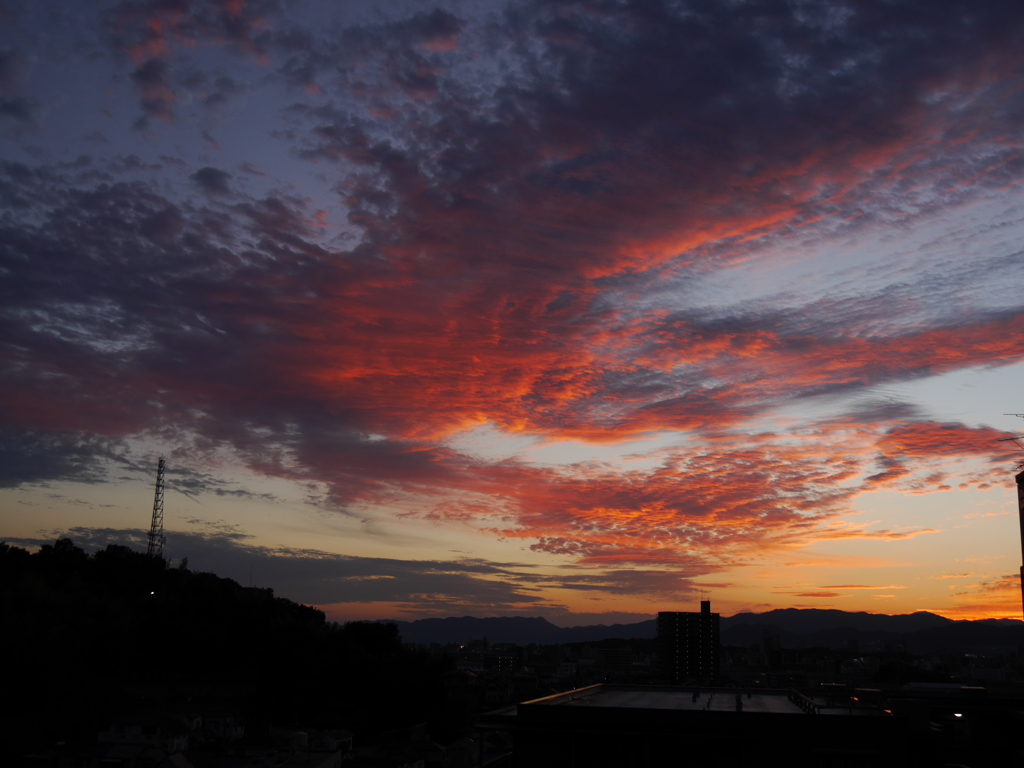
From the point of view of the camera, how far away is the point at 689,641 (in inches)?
6329

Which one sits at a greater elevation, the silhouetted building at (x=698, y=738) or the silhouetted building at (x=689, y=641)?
the silhouetted building at (x=698, y=738)

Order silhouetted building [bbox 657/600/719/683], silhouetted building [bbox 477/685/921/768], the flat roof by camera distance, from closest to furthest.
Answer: silhouetted building [bbox 477/685/921/768] < the flat roof < silhouetted building [bbox 657/600/719/683]

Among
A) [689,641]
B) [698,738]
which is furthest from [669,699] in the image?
[689,641]

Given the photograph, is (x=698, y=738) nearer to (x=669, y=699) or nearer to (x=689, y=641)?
(x=669, y=699)

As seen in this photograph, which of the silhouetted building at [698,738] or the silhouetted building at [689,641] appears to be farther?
the silhouetted building at [689,641]

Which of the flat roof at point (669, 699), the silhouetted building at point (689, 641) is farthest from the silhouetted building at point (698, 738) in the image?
the silhouetted building at point (689, 641)

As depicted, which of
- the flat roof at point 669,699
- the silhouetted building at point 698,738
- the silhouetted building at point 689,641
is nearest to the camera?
the silhouetted building at point 698,738

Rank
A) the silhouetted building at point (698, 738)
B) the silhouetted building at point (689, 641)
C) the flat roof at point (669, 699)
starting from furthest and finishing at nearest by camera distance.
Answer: the silhouetted building at point (689, 641), the flat roof at point (669, 699), the silhouetted building at point (698, 738)

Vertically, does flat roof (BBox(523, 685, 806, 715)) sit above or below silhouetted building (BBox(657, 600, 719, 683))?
above

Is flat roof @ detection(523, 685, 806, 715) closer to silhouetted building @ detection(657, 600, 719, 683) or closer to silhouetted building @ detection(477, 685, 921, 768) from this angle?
silhouetted building @ detection(477, 685, 921, 768)

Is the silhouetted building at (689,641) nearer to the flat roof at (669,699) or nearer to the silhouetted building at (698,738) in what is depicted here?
the flat roof at (669,699)

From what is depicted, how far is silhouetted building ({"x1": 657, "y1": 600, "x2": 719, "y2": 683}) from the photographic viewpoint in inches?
6102

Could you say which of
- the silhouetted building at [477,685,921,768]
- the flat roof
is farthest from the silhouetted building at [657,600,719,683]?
the silhouetted building at [477,685,921,768]

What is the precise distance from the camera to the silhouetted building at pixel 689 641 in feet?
509
